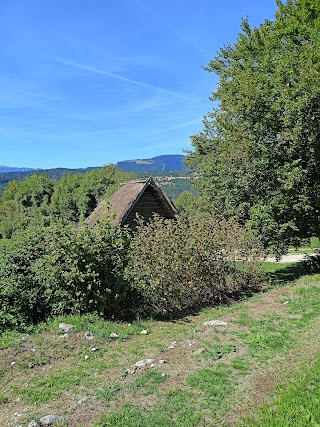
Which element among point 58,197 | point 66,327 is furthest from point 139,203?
point 58,197

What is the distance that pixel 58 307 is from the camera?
848 cm

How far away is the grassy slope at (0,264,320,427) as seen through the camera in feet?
13.6

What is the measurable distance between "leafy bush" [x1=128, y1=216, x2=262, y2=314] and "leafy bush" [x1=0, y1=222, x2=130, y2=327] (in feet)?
2.86

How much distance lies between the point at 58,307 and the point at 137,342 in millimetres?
2288

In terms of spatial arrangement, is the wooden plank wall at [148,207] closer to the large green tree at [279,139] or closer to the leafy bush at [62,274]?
the large green tree at [279,139]

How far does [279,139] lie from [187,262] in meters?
5.86

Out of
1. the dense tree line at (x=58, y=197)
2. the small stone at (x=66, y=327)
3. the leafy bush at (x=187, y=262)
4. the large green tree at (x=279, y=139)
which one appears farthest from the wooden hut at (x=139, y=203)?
the dense tree line at (x=58, y=197)

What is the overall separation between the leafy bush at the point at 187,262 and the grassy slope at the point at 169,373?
67.5 inches

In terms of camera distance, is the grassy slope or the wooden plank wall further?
the wooden plank wall

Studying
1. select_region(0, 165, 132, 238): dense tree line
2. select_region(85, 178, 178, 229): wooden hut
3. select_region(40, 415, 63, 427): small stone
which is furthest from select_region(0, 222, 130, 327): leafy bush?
select_region(0, 165, 132, 238): dense tree line

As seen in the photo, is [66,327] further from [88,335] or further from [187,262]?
[187,262]

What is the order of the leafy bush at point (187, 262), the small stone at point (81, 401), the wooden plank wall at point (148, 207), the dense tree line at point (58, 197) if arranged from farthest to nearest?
the dense tree line at point (58, 197)
the wooden plank wall at point (148, 207)
the leafy bush at point (187, 262)
the small stone at point (81, 401)

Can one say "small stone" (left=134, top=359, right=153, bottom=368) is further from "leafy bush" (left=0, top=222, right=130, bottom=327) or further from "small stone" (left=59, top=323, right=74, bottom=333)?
"leafy bush" (left=0, top=222, right=130, bottom=327)

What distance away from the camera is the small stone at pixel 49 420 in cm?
416
